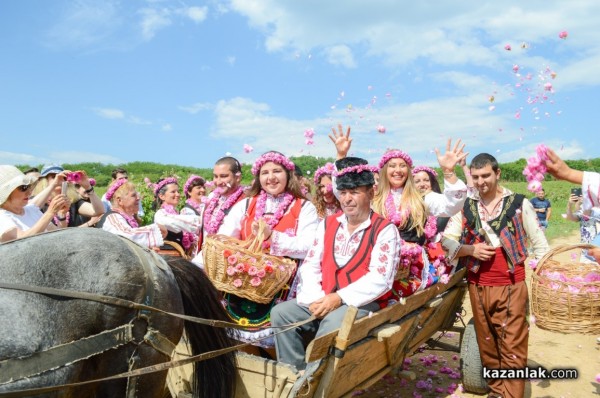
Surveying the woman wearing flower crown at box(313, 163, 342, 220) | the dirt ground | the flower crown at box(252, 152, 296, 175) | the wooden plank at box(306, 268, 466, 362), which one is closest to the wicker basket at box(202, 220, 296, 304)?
the wooden plank at box(306, 268, 466, 362)

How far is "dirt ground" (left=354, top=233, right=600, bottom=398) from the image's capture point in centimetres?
488

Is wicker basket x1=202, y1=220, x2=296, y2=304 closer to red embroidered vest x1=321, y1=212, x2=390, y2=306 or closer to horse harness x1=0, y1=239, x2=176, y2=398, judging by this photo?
red embroidered vest x1=321, y1=212, x2=390, y2=306

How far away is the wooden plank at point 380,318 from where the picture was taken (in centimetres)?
279

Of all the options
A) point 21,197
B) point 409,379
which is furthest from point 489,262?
point 21,197

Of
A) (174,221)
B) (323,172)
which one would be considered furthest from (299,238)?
(174,221)

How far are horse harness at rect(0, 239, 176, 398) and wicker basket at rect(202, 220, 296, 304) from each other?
1.47ft

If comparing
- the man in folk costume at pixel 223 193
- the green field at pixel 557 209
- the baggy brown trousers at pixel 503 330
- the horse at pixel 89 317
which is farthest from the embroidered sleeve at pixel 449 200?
the green field at pixel 557 209

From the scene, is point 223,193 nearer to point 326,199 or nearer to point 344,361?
point 326,199

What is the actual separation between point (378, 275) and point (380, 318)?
306 mm

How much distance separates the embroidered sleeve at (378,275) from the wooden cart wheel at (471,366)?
1848 mm

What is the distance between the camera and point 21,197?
13.3 feet

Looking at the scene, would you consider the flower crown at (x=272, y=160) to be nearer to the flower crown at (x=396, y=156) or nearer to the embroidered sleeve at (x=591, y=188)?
the flower crown at (x=396, y=156)

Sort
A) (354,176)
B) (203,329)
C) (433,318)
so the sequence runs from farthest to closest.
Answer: (433,318), (354,176), (203,329)

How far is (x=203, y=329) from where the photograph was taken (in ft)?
11.0
